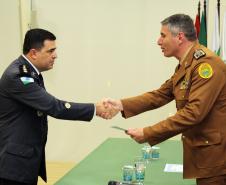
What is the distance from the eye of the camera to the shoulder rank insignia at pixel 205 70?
7.02ft

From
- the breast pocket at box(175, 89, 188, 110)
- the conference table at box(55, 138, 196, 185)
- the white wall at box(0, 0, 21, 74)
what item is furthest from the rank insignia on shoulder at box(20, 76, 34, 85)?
the white wall at box(0, 0, 21, 74)

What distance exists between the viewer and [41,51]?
8.46ft

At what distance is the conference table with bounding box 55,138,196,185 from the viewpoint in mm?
2436

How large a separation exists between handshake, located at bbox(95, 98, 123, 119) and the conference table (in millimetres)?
315

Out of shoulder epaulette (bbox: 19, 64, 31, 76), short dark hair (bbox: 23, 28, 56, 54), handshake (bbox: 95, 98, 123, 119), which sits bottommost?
handshake (bbox: 95, 98, 123, 119)

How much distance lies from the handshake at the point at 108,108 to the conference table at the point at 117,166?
1.03ft

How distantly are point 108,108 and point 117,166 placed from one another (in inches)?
20.1

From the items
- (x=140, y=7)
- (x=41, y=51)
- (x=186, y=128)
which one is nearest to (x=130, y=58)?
(x=140, y=7)

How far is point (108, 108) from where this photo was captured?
3.08 metres

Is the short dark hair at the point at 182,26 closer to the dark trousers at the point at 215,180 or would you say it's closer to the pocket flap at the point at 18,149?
the dark trousers at the point at 215,180

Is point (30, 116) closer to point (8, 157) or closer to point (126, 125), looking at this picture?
point (8, 157)

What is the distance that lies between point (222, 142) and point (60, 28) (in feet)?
13.2

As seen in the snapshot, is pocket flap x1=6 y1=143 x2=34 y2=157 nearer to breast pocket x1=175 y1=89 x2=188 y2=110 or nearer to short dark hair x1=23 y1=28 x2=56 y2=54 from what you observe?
short dark hair x1=23 y1=28 x2=56 y2=54

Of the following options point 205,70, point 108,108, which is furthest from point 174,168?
point 205,70
